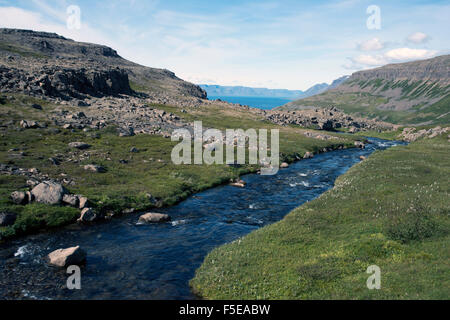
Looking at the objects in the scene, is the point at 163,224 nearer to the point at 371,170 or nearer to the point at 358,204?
the point at 358,204

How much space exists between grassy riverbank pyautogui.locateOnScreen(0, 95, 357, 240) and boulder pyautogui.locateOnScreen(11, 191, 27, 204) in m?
0.64

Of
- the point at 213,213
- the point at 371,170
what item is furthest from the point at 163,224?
the point at 371,170

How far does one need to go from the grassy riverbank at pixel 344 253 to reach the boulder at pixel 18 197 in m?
21.9

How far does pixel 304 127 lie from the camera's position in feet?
475

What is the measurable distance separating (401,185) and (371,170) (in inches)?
524

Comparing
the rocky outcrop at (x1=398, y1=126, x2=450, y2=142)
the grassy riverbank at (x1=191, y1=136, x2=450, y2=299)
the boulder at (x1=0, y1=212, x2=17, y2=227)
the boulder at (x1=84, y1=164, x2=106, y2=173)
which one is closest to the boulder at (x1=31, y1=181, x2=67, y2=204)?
the boulder at (x1=0, y1=212, x2=17, y2=227)

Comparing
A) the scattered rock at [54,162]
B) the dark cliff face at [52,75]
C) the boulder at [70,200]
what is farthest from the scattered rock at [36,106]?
the boulder at [70,200]

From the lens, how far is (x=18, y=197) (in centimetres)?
3269

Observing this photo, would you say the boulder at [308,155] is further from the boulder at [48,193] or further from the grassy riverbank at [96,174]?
the boulder at [48,193]

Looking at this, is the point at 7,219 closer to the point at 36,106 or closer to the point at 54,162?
the point at 54,162

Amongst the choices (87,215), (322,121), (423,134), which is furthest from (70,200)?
(322,121)

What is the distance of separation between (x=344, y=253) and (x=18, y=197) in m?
33.0

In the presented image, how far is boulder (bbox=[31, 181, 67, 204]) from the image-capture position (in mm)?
33812

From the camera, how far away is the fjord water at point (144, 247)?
21.6 meters
